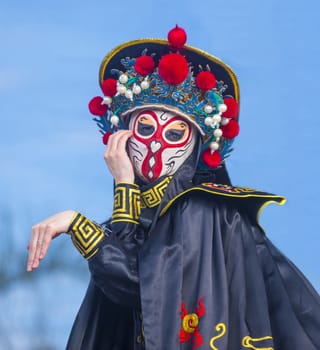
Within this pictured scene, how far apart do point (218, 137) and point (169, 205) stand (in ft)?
2.34

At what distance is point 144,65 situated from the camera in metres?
6.54

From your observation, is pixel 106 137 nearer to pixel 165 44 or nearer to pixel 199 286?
pixel 165 44

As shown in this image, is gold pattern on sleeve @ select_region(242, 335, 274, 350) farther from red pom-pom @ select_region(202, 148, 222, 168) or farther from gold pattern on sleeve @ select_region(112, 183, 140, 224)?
red pom-pom @ select_region(202, 148, 222, 168)

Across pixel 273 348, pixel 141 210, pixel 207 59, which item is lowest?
pixel 273 348

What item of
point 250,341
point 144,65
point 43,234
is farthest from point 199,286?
point 144,65

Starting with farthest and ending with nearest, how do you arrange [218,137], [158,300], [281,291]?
1. [218,137]
2. [281,291]
3. [158,300]

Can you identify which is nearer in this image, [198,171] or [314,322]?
[314,322]

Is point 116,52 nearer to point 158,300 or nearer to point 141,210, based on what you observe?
point 141,210

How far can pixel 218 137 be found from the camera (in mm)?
6676

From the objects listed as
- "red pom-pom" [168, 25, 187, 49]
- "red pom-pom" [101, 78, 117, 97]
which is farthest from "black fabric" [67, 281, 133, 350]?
"red pom-pom" [168, 25, 187, 49]

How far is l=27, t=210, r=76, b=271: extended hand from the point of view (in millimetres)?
5934

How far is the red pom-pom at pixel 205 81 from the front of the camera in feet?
21.4

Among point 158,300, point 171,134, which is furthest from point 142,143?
point 158,300

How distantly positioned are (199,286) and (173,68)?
4.92 ft
